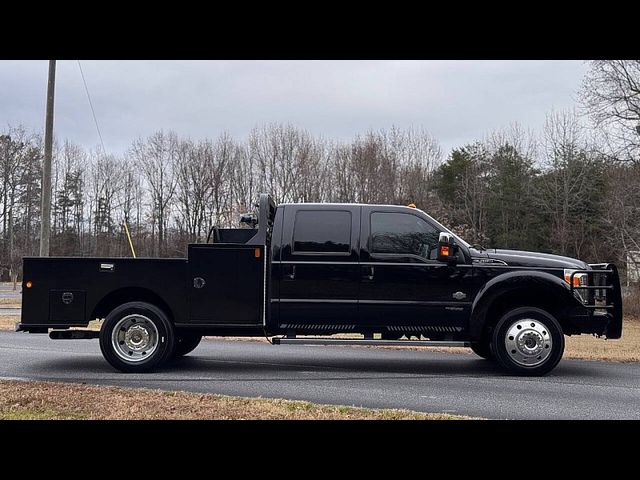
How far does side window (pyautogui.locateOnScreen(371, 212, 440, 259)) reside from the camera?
8562 millimetres

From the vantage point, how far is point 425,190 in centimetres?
3575

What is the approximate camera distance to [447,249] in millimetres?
8359

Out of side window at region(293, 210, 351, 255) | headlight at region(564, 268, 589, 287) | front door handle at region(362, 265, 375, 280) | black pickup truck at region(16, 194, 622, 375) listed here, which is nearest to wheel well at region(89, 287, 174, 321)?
black pickup truck at region(16, 194, 622, 375)

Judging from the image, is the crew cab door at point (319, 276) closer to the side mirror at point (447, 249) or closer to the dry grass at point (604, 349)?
the side mirror at point (447, 249)

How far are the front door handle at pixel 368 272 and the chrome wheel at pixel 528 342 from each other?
6.16 feet

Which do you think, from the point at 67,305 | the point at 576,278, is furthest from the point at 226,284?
the point at 576,278

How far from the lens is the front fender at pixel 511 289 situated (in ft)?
27.4

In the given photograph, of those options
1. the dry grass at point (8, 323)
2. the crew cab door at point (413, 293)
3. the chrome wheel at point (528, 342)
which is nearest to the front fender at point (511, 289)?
the crew cab door at point (413, 293)

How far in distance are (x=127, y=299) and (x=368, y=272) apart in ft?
10.6

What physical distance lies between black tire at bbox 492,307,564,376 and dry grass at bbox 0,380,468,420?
2581 millimetres

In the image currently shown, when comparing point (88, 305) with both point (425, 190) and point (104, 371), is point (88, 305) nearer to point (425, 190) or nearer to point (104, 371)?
point (104, 371)

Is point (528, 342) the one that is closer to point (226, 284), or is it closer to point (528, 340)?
point (528, 340)

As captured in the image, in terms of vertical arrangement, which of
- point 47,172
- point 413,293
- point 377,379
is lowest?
point 377,379
